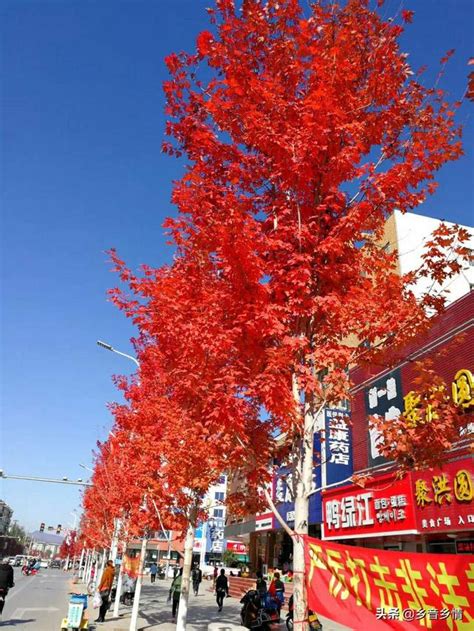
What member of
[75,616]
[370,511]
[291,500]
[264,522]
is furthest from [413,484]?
[264,522]

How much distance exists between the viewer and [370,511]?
16.7 m

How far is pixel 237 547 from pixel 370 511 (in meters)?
43.6

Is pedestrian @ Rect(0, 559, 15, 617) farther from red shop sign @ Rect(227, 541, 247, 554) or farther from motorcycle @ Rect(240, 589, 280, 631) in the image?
red shop sign @ Rect(227, 541, 247, 554)

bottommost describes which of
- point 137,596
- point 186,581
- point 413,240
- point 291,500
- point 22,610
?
point 22,610

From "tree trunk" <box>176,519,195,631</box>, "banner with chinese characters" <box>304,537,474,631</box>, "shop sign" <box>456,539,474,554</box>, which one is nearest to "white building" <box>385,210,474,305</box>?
"shop sign" <box>456,539,474,554</box>

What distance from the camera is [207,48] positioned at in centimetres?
670

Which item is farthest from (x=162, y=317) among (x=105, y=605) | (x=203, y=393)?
(x=105, y=605)

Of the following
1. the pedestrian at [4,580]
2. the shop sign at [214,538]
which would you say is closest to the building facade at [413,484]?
the pedestrian at [4,580]

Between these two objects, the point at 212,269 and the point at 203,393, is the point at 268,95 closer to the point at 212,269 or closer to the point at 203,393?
the point at 212,269

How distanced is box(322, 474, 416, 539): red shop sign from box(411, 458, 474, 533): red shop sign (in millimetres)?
472

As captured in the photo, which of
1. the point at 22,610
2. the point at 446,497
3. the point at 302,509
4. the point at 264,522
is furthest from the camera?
the point at 264,522

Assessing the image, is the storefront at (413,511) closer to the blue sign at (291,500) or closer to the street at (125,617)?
the blue sign at (291,500)

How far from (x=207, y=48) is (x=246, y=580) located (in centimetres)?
2961

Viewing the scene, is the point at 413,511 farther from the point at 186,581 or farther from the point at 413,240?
the point at 413,240
